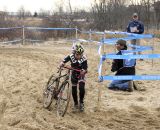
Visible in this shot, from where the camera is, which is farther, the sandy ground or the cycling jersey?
the cycling jersey

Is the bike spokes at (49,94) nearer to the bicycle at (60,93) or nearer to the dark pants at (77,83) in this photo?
the bicycle at (60,93)

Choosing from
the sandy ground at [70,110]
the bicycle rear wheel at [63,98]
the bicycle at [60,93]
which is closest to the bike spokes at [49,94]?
the bicycle at [60,93]

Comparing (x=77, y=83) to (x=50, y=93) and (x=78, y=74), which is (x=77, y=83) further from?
(x=50, y=93)

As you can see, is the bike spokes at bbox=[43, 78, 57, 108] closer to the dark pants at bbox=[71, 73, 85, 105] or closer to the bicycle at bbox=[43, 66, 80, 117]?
the bicycle at bbox=[43, 66, 80, 117]

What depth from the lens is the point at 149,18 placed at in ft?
159

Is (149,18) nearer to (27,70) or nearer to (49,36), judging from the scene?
(49,36)

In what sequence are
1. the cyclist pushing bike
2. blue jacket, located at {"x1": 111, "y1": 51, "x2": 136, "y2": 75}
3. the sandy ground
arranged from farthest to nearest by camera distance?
blue jacket, located at {"x1": 111, "y1": 51, "x2": 136, "y2": 75}
the cyclist pushing bike
the sandy ground

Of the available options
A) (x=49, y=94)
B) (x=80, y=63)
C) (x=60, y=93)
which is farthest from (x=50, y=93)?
(x=80, y=63)

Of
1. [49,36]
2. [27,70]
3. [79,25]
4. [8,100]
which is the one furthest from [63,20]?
[8,100]

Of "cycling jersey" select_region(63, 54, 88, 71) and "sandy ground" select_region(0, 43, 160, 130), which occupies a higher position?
"cycling jersey" select_region(63, 54, 88, 71)

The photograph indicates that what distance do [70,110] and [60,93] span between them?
49 centimetres

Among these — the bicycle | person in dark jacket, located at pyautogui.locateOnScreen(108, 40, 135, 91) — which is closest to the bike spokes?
the bicycle

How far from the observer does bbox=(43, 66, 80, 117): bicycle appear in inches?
346

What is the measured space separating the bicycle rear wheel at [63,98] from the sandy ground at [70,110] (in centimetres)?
15
